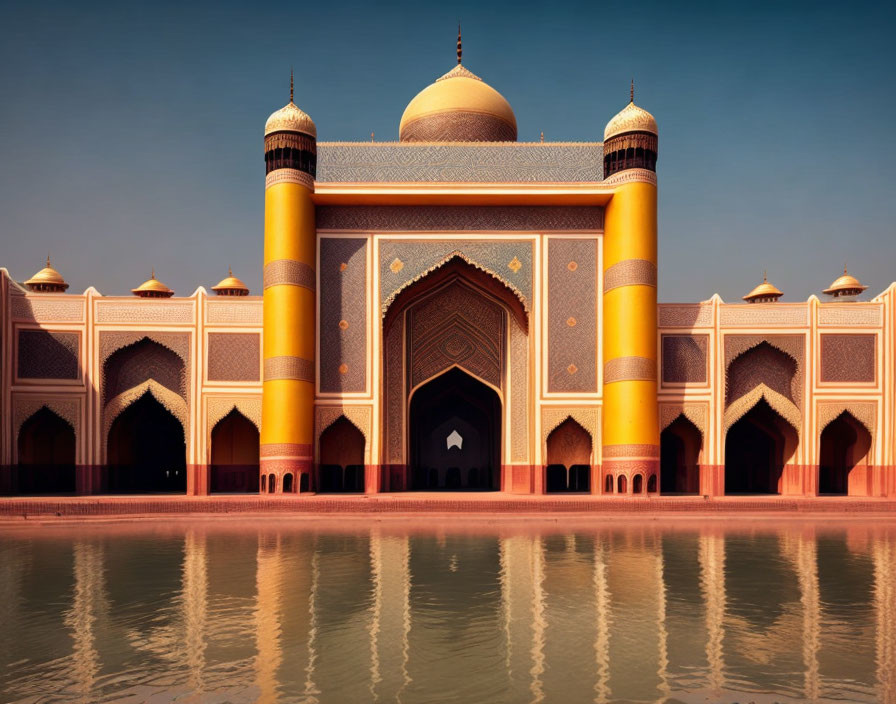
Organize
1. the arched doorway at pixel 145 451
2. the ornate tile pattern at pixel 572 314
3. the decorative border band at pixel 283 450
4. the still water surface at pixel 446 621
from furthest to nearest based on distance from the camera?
1. the arched doorway at pixel 145 451
2. the ornate tile pattern at pixel 572 314
3. the decorative border band at pixel 283 450
4. the still water surface at pixel 446 621

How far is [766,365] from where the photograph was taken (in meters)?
14.3

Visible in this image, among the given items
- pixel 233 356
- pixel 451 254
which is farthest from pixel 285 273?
pixel 451 254

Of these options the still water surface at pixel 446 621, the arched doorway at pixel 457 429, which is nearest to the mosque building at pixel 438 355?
the arched doorway at pixel 457 429

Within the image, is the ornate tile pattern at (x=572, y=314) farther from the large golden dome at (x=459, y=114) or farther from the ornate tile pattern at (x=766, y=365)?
the large golden dome at (x=459, y=114)

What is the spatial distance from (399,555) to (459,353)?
7264 millimetres

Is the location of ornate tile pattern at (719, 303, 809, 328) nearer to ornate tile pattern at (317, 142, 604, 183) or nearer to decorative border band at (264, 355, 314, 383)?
ornate tile pattern at (317, 142, 604, 183)

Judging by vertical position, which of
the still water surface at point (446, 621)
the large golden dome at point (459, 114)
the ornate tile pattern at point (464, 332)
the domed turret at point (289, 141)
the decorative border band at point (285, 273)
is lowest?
the still water surface at point (446, 621)

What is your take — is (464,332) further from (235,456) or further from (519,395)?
(235,456)

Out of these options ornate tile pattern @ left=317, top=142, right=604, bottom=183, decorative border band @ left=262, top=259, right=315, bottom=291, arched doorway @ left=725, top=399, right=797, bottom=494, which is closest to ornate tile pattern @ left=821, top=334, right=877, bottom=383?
arched doorway @ left=725, top=399, right=797, bottom=494

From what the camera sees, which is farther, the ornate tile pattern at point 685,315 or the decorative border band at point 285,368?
the ornate tile pattern at point 685,315

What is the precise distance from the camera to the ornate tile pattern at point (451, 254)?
14.1 m

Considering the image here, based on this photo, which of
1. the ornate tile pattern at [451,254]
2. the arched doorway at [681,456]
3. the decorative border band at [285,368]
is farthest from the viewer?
the arched doorway at [681,456]

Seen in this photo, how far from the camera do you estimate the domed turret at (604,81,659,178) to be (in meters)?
13.7

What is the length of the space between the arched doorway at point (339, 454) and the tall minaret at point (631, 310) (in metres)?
4.60
